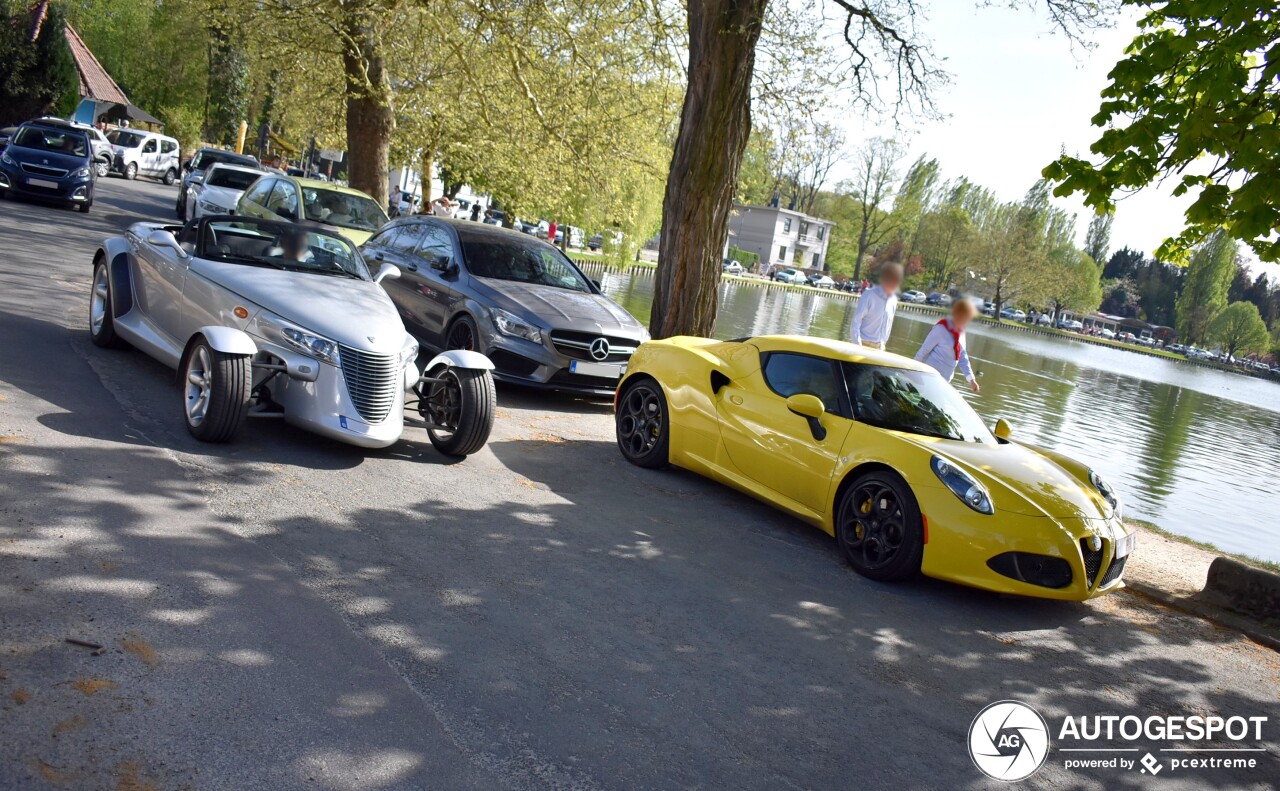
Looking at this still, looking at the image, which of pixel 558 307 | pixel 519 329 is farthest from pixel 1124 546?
pixel 558 307

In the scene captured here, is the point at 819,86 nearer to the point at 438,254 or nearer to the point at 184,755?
→ the point at 438,254

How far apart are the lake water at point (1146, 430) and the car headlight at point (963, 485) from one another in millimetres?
7748

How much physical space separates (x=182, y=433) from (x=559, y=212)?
22.1 metres

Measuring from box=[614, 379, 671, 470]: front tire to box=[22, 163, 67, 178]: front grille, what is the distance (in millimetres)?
19264

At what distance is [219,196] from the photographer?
2166 centimetres

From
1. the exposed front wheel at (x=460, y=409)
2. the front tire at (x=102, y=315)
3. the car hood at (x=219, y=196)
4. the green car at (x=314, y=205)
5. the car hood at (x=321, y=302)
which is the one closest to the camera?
the car hood at (x=321, y=302)

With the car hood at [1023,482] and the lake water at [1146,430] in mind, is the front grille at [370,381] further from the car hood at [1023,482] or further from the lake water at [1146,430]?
the lake water at [1146,430]

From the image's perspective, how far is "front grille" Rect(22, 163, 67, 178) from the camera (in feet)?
74.7

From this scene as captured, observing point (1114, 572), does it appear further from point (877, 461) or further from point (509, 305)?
point (509, 305)

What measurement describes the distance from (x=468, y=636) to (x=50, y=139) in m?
23.0

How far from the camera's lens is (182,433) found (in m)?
7.23

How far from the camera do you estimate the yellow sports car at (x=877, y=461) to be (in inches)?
259

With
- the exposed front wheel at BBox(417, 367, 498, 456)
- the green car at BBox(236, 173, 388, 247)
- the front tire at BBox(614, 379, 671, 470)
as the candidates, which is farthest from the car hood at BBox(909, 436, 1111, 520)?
the green car at BBox(236, 173, 388, 247)

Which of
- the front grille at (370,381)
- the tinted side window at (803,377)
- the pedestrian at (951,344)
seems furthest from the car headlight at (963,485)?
the pedestrian at (951,344)
